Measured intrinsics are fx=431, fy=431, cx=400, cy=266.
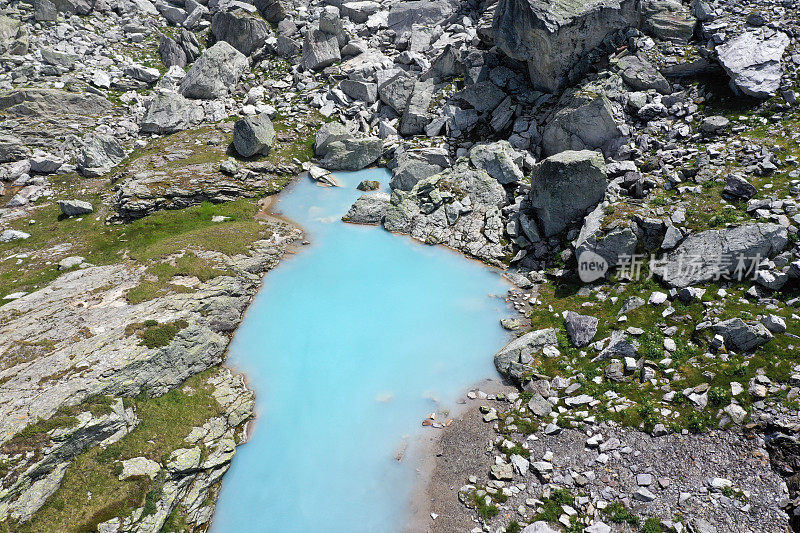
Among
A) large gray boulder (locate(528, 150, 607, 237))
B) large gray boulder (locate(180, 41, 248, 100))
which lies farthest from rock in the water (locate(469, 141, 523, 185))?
large gray boulder (locate(180, 41, 248, 100))

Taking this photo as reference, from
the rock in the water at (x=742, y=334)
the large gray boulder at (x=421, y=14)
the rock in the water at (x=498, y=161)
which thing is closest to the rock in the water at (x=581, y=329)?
the rock in the water at (x=742, y=334)

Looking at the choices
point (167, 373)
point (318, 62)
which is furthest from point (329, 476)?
point (318, 62)

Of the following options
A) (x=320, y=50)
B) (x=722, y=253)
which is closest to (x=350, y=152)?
(x=320, y=50)

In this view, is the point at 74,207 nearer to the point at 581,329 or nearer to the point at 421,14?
the point at 581,329

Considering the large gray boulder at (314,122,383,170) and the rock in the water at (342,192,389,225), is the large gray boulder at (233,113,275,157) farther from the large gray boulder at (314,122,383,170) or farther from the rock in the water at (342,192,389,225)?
the rock in the water at (342,192,389,225)

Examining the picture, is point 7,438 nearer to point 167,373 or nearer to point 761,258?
point 167,373
